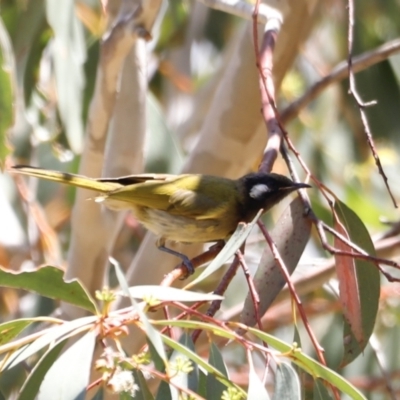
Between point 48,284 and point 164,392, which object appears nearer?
point 164,392

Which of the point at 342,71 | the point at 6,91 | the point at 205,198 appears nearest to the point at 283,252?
the point at 205,198

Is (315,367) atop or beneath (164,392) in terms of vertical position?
atop

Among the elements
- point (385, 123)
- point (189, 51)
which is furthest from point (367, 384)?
point (189, 51)

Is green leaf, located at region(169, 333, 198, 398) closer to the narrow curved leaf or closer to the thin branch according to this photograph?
the narrow curved leaf

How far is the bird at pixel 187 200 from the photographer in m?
2.48

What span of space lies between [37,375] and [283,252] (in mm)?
631

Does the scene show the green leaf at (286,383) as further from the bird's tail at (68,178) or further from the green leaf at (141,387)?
the bird's tail at (68,178)

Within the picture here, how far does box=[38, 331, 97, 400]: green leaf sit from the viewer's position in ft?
4.57

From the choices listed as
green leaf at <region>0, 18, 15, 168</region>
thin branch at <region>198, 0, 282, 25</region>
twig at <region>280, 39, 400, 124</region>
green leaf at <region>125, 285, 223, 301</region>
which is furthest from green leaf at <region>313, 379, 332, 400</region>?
twig at <region>280, 39, 400, 124</region>

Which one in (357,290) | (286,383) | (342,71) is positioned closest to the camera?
(286,383)

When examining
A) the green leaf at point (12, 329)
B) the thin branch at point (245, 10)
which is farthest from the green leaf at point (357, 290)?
the green leaf at point (12, 329)

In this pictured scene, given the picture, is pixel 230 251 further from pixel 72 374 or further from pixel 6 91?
pixel 6 91

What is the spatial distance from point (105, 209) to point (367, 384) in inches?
64.3

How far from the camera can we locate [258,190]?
243cm
